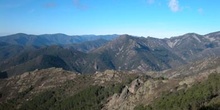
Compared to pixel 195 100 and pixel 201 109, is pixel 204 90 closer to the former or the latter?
pixel 195 100

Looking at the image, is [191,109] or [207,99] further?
[207,99]

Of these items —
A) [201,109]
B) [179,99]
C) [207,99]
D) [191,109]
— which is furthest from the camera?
[179,99]

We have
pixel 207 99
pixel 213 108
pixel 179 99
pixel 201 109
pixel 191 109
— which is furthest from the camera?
pixel 179 99

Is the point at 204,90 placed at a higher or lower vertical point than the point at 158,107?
higher

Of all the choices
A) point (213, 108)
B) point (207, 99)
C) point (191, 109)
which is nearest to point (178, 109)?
point (191, 109)

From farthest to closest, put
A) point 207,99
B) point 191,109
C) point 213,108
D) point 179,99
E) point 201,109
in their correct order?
1. point 179,99
2. point 207,99
3. point 191,109
4. point 201,109
5. point 213,108

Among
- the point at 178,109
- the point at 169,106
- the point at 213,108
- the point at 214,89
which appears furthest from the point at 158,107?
the point at 213,108

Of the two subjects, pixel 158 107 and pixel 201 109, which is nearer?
pixel 201 109

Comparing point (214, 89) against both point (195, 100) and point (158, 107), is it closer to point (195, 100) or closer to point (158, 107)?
point (195, 100)
